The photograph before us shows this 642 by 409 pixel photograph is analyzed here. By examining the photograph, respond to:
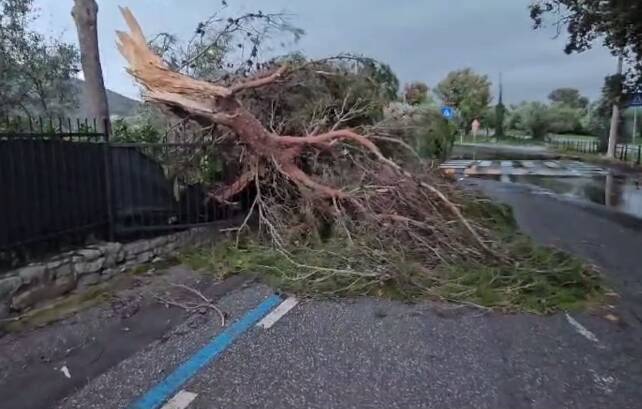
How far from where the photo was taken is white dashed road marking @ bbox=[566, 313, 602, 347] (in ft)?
12.9

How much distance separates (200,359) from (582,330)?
3088 millimetres

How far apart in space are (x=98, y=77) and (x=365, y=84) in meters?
4.34

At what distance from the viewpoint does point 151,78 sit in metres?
6.45

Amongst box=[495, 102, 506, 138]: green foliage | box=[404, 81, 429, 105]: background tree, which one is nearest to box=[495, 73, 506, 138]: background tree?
box=[495, 102, 506, 138]: green foliage

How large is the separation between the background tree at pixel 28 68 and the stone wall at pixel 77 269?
417 cm

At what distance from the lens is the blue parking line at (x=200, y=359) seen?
3043mm

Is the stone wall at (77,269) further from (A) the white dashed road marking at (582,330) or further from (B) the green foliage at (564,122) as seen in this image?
(B) the green foliage at (564,122)

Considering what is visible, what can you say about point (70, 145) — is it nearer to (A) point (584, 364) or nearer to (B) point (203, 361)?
(B) point (203, 361)

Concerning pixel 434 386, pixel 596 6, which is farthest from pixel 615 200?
pixel 434 386

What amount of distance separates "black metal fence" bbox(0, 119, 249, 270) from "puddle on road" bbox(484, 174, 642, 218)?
365 inches

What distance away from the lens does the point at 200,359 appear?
3.58 m

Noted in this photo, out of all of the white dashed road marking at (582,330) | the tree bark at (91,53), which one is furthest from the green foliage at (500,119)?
the white dashed road marking at (582,330)

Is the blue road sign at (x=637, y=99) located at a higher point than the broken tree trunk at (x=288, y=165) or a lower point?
higher

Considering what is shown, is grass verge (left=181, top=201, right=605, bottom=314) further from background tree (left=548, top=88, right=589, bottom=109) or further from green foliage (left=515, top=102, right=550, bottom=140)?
background tree (left=548, top=88, right=589, bottom=109)
